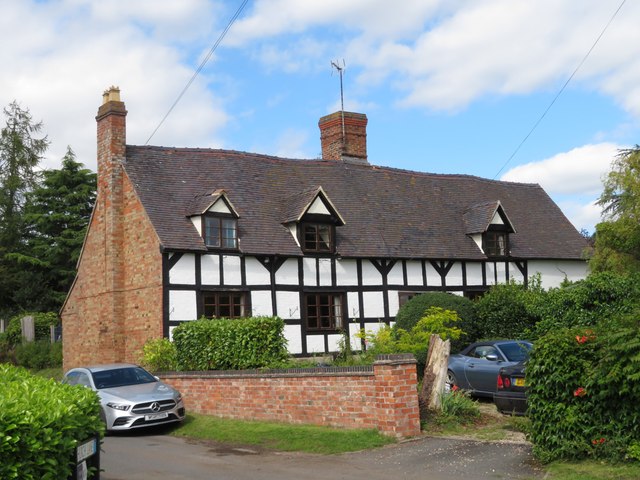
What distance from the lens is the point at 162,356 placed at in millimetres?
20266

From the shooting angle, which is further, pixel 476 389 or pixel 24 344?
pixel 24 344

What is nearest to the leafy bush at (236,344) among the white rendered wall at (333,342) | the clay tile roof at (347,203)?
the clay tile roof at (347,203)

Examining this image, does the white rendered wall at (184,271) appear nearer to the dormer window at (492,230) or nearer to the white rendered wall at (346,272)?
the white rendered wall at (346,272)

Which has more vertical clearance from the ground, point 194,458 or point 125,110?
point 125,110

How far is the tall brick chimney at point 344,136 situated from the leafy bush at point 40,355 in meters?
14.0

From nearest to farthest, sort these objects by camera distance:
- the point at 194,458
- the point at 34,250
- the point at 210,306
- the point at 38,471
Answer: the point at 38,471
the point at 194,458
the point at 210,306
the point at 34,250

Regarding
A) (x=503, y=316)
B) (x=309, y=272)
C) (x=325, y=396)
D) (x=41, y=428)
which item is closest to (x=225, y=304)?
(x=309, y=272)

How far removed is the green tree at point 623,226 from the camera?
25.3 m

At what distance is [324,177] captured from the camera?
97.6 ft

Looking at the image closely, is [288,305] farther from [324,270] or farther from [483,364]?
[483,364]

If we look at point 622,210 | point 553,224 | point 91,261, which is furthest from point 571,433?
point 553,224

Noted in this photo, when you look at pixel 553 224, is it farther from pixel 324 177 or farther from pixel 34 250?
pixel 34 250

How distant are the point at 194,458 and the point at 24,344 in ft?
77.2

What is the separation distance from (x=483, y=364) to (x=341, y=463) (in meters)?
6.40
